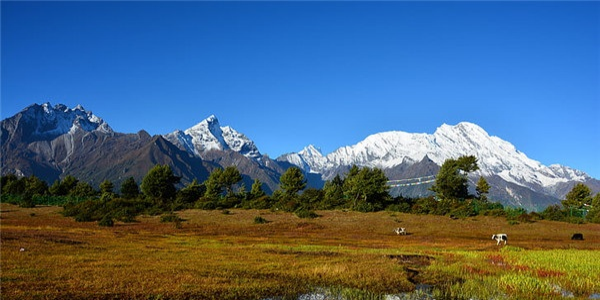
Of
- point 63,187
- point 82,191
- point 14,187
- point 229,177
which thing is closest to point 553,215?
point 229,177

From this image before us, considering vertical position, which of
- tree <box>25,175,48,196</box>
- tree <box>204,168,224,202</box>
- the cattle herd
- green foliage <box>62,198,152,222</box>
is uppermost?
tree <box>204,168,224,202</box>

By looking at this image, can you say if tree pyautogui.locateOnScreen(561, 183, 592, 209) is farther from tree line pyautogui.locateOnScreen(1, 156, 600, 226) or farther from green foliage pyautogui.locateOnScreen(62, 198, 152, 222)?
green foliage pyautogui.locateOnScreen(62, 198, 152, 222)

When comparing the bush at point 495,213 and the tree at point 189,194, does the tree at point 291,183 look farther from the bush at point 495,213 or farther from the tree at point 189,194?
the bush at point 495,213

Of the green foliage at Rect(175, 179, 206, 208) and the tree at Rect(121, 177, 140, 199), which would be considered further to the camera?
the tree at Rect(121, 177, 140, 199)

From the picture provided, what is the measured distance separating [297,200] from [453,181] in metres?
46.3

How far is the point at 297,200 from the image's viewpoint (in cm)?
10012

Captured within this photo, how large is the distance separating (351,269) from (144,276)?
1131 centimetres

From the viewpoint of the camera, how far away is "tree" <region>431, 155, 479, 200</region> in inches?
4395

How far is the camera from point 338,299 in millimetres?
16188

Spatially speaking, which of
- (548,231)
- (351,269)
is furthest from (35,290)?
(548,231)

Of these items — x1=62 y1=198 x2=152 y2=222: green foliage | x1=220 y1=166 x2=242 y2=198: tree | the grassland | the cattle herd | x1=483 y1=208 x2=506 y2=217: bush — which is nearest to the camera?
the grassland

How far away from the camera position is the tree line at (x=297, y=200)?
80812 millimetres

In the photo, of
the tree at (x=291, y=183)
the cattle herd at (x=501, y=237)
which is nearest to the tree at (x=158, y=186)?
the tree at (x=291, y=183)

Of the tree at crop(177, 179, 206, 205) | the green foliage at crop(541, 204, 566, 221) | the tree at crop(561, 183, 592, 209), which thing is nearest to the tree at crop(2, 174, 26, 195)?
the tree at crop(177, 179, 206, 205)
